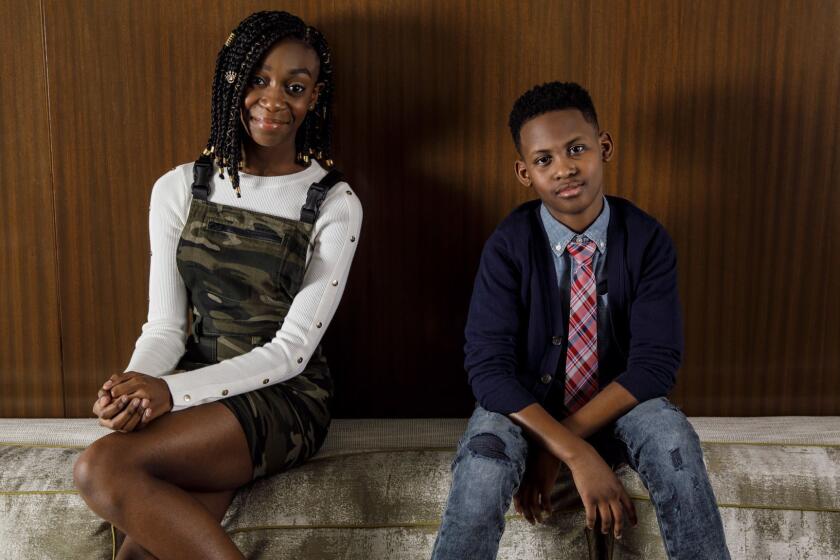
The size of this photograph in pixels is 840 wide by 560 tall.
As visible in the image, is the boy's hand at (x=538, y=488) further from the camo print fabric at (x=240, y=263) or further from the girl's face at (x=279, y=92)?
the girl's face at (x=279, y=92)

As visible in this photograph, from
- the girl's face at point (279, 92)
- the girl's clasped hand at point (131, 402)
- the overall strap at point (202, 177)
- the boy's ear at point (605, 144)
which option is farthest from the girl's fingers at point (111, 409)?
the boy's ear at point (605, 144)

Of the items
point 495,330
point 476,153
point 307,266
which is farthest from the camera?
point 476,153

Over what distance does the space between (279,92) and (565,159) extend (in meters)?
0.60

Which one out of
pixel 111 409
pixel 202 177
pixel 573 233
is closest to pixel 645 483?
pixel 573 233

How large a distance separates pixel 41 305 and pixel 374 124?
94 centimetres

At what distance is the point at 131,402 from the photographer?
4.82ft

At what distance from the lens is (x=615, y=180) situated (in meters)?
1.96

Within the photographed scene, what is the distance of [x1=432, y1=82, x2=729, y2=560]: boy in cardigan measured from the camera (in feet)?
4.71

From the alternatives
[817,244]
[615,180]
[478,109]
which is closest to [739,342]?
[817,244]

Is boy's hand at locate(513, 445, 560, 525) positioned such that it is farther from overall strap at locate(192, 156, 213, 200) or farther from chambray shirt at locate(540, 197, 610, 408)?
overall strap at locate(192, 156, 213, 200)

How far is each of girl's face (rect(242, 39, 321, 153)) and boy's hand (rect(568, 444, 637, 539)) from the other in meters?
0.89

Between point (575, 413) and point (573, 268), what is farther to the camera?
point (573, 268)

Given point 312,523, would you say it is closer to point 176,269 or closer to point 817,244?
point 176,269

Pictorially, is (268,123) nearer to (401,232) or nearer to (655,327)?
(401,232)
